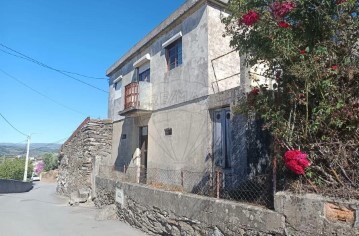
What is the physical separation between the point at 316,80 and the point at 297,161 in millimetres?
1167

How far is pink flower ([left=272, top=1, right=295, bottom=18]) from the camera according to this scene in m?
4.34

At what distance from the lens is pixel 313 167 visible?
4.22 m

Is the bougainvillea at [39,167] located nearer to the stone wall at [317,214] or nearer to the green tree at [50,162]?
the green tree at [50,162]

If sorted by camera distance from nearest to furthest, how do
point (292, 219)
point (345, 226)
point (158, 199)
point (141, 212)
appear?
point (345, 226) < point (292, 219) < point (158, 199) < point (141, 212)

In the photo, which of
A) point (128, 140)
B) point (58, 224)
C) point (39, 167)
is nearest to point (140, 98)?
point (128, 140)

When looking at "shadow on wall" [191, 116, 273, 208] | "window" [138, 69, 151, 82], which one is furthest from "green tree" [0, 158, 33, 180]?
"shadow on wall" [191, 116, 273, 208]

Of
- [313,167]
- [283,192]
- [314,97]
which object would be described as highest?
[314,97]

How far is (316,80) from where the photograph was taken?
4.21 metres

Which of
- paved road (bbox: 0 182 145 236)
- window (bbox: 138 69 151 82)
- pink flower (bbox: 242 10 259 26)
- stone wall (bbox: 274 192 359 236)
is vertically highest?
window (bbox: 138 69 151 82)

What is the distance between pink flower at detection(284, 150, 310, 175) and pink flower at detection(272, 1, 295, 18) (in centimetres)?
201

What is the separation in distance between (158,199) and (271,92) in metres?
4.24

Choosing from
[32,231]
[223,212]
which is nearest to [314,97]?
[223,212]

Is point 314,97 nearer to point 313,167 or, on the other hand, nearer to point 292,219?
point 313,167

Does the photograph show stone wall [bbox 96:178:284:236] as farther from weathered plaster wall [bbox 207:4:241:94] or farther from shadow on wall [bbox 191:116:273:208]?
weathered plaster wall [bbox 207:4:241:94]
